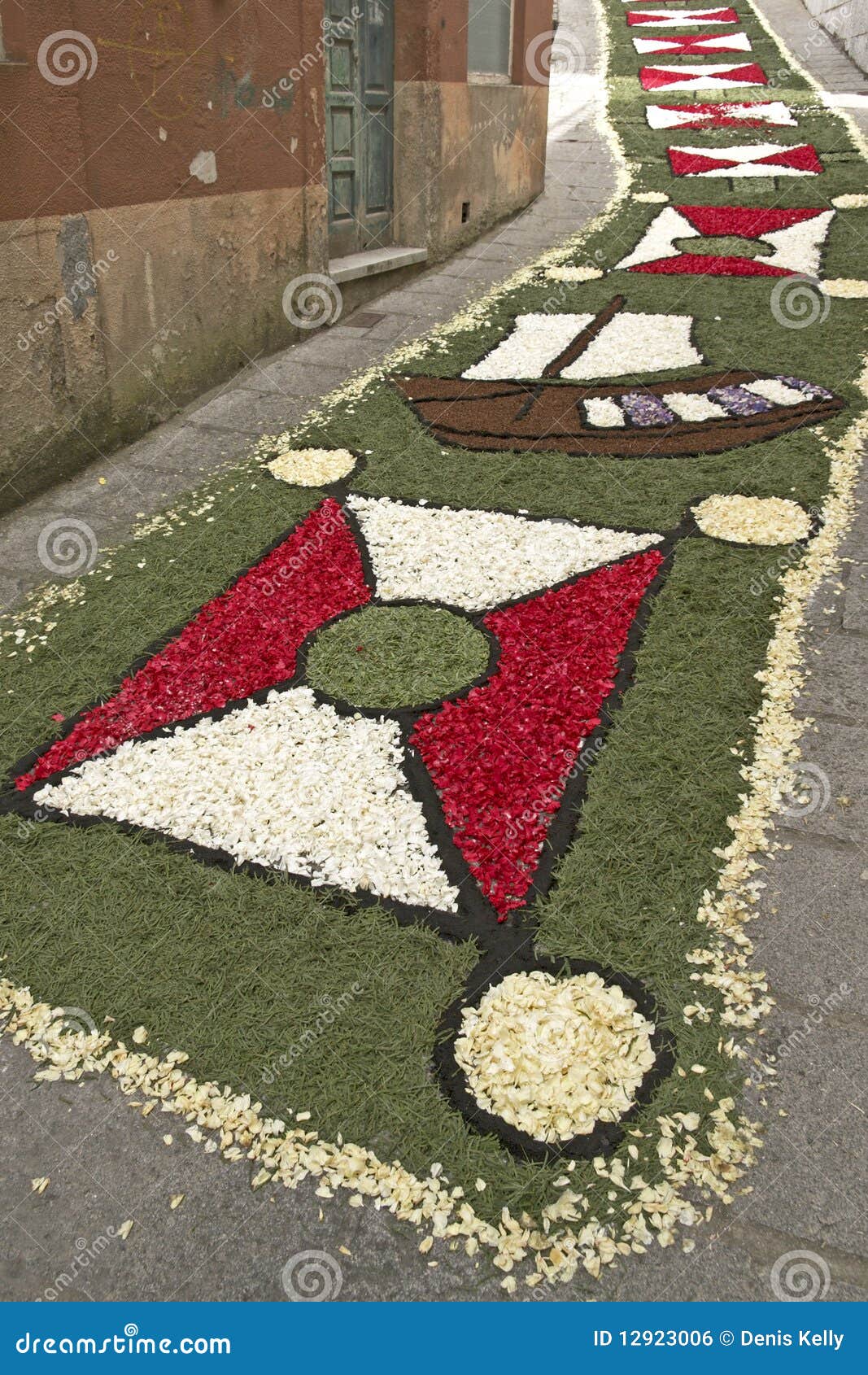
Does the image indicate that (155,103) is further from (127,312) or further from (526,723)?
(526,723)

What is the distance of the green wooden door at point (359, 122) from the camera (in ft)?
Result: 26.6

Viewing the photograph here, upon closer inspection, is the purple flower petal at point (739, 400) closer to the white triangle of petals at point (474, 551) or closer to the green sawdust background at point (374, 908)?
the green sawdust background at point (374, 908)

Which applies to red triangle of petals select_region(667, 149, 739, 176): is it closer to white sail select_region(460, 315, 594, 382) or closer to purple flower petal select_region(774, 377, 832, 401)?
white sail select_region(460, 315, 594, 382)

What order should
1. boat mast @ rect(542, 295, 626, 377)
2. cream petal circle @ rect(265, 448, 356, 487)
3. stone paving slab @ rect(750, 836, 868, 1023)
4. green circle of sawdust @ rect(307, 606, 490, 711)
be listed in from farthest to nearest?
boat mast @ rect(542, 295, 626, 377), cream petal circle @ rect(265, 448, 356, 487), green circle of sawdust @ rect(307, 606, 490, 711), stone paving slab @ rect(750, 836, 868, 1023)

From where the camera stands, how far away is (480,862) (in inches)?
122

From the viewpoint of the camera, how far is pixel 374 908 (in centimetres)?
296

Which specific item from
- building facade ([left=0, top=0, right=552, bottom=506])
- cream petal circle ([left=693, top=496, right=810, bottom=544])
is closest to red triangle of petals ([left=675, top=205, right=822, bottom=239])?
building facade ([left=0, top=0, right=552, bottom=506])

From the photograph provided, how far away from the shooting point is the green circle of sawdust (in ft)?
12.8

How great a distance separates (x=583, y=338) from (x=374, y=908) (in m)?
5.87

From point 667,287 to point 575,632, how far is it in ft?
18.5

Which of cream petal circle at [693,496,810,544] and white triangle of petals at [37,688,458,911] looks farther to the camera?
cream petal circle at [693,496,810,544]

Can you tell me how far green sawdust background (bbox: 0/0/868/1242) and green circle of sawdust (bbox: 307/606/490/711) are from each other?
0.68 m

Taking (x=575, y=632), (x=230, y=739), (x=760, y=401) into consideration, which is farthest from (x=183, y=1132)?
(x=760, y=401)

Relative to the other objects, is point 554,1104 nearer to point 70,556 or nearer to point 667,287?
point 70,556
